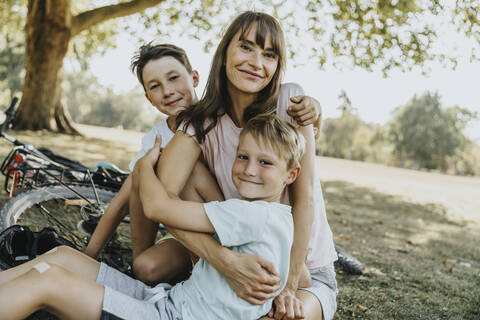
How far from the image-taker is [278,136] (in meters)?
1.78

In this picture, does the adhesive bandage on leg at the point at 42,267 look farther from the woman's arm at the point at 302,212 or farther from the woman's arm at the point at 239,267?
the woman's arm at the point at 302,212

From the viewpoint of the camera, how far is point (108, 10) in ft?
35.9

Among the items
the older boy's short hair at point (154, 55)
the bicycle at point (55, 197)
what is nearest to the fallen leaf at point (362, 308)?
the bicycle at point (55, 197)

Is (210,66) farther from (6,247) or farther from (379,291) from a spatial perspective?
(379,291)

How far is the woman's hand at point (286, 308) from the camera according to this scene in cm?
171

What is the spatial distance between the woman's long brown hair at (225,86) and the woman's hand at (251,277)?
70cm

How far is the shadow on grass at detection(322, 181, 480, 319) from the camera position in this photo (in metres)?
2.91

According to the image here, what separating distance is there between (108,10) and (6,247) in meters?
10.4

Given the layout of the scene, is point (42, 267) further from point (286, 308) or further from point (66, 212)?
point (66, 212)

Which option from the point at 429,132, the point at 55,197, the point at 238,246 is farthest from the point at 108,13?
the point at 429,132

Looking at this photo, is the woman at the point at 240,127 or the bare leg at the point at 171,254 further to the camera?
the bare leg at the point at 171,254

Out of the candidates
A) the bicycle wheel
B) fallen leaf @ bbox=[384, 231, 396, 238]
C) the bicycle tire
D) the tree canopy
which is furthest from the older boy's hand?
the tree canopy

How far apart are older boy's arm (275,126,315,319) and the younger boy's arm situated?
0.47 m

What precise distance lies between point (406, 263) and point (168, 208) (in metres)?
3.27
